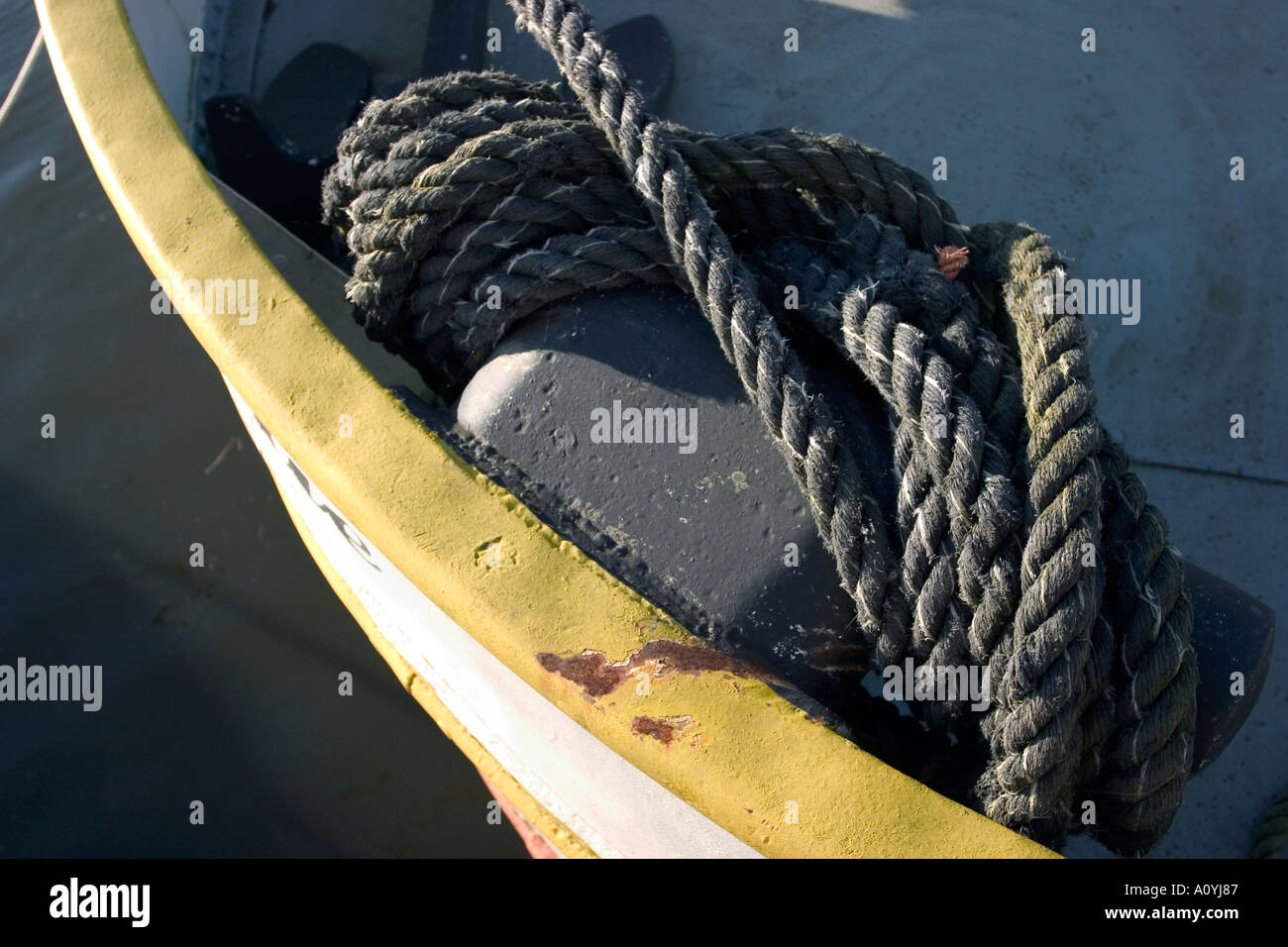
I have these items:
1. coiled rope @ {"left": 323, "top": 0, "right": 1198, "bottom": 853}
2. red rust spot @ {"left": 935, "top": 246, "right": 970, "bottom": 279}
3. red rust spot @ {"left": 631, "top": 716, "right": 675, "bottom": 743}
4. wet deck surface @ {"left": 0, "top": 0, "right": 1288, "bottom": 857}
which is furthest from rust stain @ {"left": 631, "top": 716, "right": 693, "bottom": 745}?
wet deck surface @ {"left": 0, "top": 0, "right": 1288, "bottom": 857}

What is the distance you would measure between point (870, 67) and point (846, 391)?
4.54ft

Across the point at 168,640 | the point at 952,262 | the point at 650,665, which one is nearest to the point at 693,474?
the point at 650,665

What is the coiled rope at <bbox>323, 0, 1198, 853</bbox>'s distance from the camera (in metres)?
1.20

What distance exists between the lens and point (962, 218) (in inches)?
90.0

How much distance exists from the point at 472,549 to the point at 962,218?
1.54 metres

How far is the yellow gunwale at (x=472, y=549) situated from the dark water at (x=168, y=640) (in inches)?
28.9

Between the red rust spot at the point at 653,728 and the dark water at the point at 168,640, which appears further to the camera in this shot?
the dark water at the point at 168,640

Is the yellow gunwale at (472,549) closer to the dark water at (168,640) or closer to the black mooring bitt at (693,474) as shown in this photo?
the black mooring bitt at (693,474)

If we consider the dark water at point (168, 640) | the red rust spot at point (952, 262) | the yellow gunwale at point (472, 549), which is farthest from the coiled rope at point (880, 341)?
the dark water at point (168, 640)

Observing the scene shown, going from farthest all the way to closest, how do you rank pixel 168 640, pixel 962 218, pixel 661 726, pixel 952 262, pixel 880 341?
pixel 168 640
pixel 962 218
pixel 952 262
pixel 880 341
pixel 661 726

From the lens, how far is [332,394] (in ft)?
4.81

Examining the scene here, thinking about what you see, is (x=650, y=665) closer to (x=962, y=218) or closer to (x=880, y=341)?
(x=880, y=341)

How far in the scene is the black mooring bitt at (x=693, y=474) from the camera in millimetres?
1301
